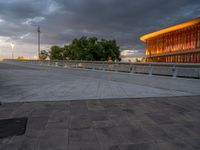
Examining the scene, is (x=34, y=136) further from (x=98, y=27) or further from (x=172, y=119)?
(x=98, y=27)

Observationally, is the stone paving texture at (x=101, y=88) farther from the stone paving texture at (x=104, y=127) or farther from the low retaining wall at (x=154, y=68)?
the stone paving texture at (x=104, y=127)

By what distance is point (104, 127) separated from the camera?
2842 mm

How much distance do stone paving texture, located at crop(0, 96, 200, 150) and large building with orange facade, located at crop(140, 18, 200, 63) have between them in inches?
1063

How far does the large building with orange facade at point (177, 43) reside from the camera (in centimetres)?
2587

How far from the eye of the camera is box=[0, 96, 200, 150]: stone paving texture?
2207 mm

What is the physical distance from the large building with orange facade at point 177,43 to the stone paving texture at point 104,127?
26988 mm

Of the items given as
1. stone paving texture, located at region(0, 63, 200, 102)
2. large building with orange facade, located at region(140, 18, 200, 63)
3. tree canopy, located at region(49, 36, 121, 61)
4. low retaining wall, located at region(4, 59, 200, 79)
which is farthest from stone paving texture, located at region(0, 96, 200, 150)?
large building with orange facade, located at region(140, 18, 200, 63)

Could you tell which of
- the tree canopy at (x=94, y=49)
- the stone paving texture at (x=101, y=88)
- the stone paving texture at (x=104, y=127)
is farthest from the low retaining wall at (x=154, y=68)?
the tree canopy at (x=94, y=49)

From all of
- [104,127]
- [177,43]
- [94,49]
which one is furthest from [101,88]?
[177,43]

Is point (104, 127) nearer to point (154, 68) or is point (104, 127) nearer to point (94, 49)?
point (154, 68)

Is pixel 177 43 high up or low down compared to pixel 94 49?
up

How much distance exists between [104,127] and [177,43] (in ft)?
109

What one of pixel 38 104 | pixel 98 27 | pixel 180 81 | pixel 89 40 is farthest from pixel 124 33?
pixel 38 104

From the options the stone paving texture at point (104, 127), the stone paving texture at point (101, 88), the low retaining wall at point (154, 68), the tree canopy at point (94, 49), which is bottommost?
the stone paving texture at point (104, 127)
